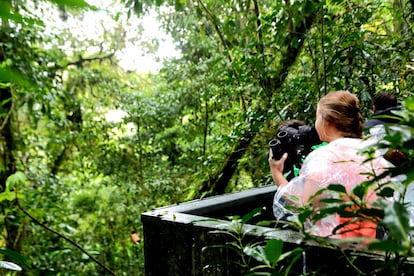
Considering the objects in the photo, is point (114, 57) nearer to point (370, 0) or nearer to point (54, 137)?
point (54, 137)

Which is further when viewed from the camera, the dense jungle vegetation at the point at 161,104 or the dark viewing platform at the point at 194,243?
the dense jungle vegetation at the point at 161,104

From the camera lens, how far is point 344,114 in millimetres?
1621

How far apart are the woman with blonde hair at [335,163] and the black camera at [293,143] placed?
0.23m

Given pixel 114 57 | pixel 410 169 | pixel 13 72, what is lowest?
pixel 410 169

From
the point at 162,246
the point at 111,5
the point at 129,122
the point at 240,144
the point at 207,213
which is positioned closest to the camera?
the point at 162,246

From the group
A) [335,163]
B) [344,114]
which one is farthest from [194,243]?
[344,114]

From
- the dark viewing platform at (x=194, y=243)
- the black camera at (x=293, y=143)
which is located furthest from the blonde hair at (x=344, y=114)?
the dark viewing platform at (x=194, y=243)

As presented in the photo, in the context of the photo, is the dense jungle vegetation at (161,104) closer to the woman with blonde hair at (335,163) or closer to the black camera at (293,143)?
the black camera at (293,143)

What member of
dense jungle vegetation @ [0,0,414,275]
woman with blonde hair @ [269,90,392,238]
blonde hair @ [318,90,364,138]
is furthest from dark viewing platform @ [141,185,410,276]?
dense jungle vegetation @ [0,0,414,275]

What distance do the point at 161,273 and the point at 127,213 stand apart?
4644mm

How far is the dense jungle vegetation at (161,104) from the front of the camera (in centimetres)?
280

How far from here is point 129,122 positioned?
6172 mm

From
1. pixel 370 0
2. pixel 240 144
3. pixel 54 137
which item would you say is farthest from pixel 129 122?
pixel 370 0

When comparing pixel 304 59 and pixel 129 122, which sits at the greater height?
pixel 129 122
